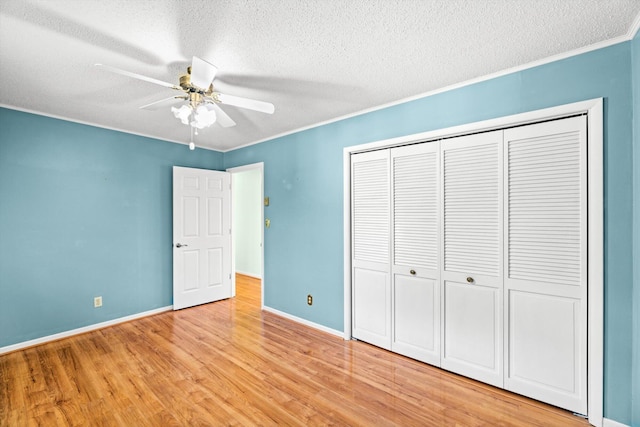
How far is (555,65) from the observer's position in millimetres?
2064

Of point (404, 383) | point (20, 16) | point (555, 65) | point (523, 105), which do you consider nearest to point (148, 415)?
point (404, 383)

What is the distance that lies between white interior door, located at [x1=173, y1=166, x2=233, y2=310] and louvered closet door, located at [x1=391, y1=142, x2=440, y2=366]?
2.87m

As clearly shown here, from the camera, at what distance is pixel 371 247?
10.2 ft

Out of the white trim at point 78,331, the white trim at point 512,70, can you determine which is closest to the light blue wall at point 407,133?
the white trim at point 512,70

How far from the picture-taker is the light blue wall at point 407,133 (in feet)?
6.06

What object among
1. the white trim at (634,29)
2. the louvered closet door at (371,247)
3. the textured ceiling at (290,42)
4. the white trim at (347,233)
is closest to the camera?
the textured ceiling at (290,42)

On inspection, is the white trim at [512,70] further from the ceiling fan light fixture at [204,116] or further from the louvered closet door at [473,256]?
the ceiling fan light fixture at [204,116]

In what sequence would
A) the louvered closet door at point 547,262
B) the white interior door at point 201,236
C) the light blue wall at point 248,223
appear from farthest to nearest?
1. the light blue wall at point 248,223
2. the white interior door at point 201,236
3. the louvered closet door at point 547,262

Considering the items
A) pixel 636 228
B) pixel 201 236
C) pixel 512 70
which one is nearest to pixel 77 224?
pixel 201 236

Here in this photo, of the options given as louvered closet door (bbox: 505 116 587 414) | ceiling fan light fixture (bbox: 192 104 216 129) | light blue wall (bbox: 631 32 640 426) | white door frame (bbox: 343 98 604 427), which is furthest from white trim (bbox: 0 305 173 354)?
light blue wall (bbox: 631 32 640 426)

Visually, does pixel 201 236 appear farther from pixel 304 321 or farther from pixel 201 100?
pixel 201 100

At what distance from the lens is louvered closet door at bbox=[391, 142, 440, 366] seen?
2.65 m

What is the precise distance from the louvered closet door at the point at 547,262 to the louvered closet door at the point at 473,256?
0.08m

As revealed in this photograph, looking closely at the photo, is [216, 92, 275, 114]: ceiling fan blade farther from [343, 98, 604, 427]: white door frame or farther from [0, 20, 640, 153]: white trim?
[343, 98, 604, 427]: white door frame
